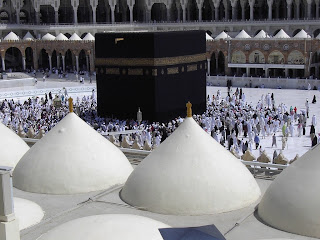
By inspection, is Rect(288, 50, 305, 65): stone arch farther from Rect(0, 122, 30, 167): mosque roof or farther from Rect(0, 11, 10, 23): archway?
Rect(0, 11, 10, 23): archway

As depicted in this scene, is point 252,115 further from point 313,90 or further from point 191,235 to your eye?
point 191,235

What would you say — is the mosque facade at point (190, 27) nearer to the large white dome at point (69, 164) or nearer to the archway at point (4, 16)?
the archway at point (4, 16)

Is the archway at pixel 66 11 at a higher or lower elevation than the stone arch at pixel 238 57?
higher

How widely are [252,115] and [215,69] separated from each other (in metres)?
20.3

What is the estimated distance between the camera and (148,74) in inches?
961

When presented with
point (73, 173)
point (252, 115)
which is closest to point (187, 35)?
point (252, 115)

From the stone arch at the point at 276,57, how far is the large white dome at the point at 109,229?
1200 inches

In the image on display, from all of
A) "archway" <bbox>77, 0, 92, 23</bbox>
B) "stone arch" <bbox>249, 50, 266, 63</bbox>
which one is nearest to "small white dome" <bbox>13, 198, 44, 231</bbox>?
"stone arch" <bbox>249, 50, 266, 63</bbox>

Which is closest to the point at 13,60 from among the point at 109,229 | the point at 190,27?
the point at 190,27

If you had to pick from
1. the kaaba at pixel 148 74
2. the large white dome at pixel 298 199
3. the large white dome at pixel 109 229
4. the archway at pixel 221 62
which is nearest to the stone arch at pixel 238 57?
the archway at pixel 221 62

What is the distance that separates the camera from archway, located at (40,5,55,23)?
5341cm

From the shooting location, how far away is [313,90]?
32344 mm

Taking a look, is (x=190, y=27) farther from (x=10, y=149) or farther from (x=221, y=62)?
(x=10, y=149)

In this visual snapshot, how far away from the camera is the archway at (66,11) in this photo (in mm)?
52856
